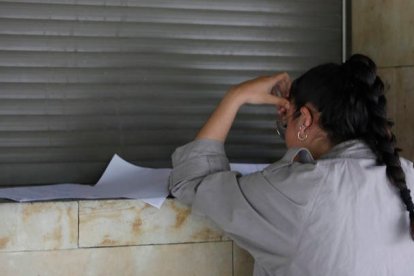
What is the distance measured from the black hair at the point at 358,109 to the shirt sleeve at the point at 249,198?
144mm

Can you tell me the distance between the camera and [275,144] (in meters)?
1.79

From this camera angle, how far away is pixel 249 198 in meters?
1.12

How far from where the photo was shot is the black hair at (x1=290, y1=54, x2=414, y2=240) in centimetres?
111

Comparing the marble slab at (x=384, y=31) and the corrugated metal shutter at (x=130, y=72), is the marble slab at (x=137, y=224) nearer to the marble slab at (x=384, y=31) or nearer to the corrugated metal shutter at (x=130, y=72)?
the corrugated metal shutter at (x=130, y=72)

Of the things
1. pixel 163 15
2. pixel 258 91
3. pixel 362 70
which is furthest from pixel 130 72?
pixel 362 70

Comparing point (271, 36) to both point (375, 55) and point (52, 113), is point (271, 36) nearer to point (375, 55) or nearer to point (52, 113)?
point (375, 55)

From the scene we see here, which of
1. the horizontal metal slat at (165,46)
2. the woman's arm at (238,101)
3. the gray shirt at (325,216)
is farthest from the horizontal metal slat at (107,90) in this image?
the gray shirt at (325,216)

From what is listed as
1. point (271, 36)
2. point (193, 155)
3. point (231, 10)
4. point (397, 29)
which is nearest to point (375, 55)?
point (397, 29)

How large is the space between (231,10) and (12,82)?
2.42 ft

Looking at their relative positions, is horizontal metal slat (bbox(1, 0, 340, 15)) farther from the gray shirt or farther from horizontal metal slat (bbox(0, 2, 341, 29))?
the gray shirt

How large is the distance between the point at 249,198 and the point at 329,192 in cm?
17

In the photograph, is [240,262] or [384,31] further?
[384,31]

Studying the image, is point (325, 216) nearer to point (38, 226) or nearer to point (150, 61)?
point (38, 226)

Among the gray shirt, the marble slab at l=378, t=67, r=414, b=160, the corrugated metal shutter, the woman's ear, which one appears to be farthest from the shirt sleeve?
the marble slab at l=378, t=67, r=414, b=160
